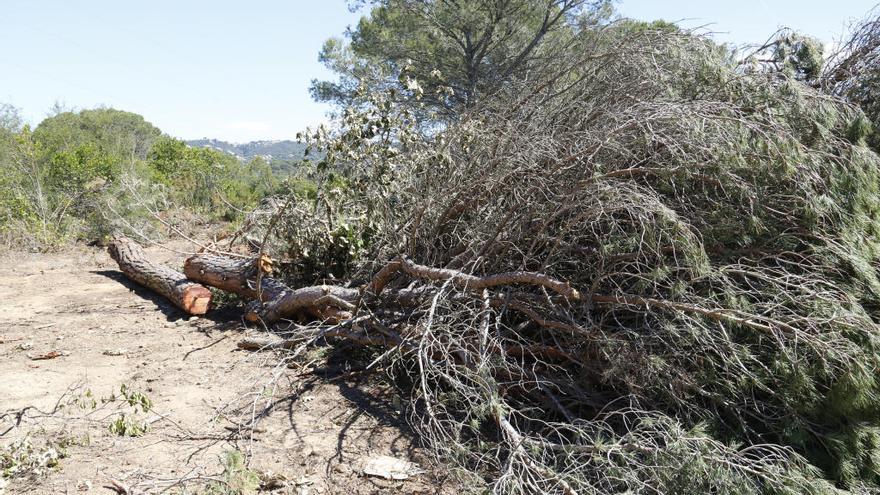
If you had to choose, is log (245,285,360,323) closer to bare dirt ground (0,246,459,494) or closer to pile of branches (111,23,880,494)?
pile of branches (111,23,880,494)

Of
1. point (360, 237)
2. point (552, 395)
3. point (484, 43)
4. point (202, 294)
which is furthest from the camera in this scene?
point (484, 43)

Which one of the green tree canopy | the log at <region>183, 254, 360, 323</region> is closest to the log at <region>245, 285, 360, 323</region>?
the log at <region>183, 254, 360, 323</region>

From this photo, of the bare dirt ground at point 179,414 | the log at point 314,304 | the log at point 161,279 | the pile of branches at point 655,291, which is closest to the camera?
the pile of branches at point 655,291

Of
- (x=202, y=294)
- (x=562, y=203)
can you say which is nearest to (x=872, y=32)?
(x=562, y=203)

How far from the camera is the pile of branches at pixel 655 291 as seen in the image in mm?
2352

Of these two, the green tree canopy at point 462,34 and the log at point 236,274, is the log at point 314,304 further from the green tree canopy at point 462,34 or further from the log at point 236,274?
the green tree canopy at point 462,34

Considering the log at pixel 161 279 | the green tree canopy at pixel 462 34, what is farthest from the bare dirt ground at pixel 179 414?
the green tree canopy at pixel 462 34

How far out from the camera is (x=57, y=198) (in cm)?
923

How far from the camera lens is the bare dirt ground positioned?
260 centimetres

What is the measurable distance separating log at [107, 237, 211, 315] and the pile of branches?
1.72 m

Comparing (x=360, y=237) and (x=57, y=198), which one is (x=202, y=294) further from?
(x=57, y=198)

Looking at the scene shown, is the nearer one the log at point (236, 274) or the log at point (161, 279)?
the log at point (236, 274)

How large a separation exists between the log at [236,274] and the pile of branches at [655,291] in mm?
996

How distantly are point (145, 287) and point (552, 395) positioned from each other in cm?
457
